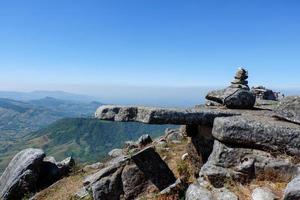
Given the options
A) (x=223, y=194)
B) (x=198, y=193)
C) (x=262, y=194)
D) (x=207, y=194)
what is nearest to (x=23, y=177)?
(x=198, y=193)

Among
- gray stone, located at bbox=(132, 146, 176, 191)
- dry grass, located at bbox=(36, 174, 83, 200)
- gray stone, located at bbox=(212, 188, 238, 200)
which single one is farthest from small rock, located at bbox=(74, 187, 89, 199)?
gray stone, located at bbox=(212, 188, 238, 200)

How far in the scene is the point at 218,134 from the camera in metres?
14.2

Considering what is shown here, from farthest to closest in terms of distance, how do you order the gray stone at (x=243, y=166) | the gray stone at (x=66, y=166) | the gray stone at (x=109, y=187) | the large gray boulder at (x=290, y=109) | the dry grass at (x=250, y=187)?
the gray stone at (x=66, y=166)
the gray stone at (x=109, y=187)
the large gray boulder at (x=290, y=109)
the gray stone at (x=243, y=166)
the dry grass at (x=250, y=187)

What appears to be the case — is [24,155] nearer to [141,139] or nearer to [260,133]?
[141,139]

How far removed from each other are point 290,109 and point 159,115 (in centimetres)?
499

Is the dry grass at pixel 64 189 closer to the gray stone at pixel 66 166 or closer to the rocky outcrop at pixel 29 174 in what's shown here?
the rocky outcrop at pixel 29 174

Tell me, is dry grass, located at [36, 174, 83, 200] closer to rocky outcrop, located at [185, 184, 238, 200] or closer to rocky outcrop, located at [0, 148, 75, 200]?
rocky outcrop, located at [0, 148, 75, 200]

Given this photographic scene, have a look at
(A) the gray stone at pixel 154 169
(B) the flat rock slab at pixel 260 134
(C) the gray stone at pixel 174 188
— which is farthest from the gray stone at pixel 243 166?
(A) the gray stone at pixel 154 169

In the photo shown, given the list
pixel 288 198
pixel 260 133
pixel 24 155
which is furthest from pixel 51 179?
pixel 288 198

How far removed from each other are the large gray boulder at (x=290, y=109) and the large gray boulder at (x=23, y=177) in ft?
49.0

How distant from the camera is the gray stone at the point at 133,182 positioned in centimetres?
1731

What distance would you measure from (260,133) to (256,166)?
1142 mm

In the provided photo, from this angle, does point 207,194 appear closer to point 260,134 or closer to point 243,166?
point 243,166

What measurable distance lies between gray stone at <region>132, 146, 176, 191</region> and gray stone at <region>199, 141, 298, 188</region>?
4.26 metres
